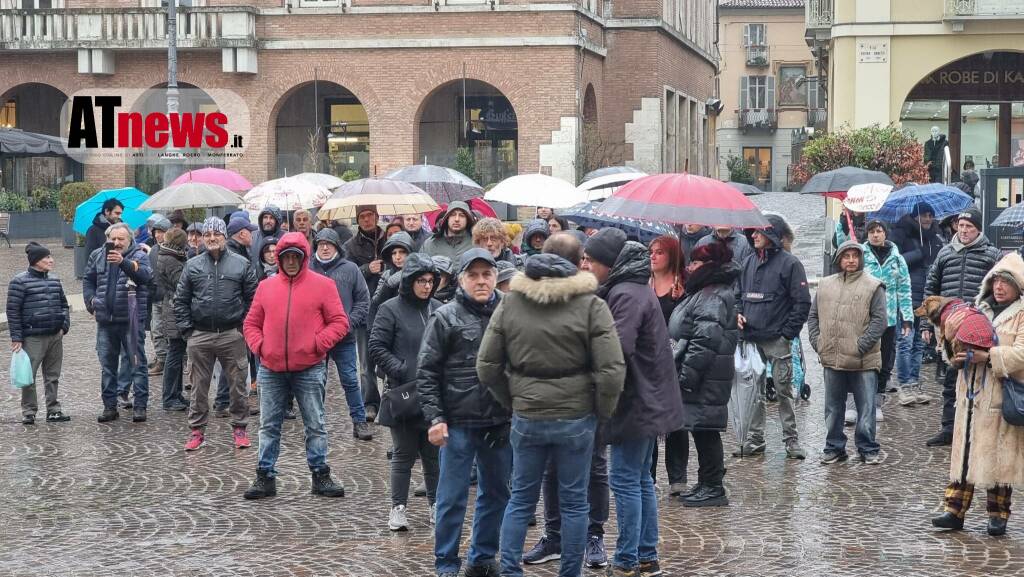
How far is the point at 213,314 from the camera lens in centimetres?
1127

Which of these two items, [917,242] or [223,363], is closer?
[223,363]

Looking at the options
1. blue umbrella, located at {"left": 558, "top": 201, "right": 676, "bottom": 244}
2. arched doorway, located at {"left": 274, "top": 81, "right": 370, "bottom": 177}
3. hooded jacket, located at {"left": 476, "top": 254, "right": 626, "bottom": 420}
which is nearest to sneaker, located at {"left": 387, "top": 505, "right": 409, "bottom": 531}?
hooded jacket, located at {"left": 476, "top": 254, "right": 626, "bottom": 420}

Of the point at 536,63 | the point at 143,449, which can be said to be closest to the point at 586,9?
the point at 536,63

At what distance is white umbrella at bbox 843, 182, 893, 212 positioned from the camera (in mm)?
13547

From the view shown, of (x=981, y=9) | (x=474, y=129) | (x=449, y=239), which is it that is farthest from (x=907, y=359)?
(x=474, y=129)

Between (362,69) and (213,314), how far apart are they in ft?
81.4

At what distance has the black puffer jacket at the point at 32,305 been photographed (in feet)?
40.6

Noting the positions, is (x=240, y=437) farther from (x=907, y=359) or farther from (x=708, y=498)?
(x=907, y=359)

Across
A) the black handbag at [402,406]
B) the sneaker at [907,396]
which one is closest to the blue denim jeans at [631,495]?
the black handbag at [402,406]

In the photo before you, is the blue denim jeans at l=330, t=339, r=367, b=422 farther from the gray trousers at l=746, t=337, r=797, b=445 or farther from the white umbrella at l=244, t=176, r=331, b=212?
the white umbrella at l=244, t=176, r=331, b=212

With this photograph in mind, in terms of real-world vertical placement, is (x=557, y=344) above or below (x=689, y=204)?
below

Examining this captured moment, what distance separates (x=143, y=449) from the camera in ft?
36.9

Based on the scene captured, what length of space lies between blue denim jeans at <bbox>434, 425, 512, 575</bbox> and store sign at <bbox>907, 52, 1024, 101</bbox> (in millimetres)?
27625

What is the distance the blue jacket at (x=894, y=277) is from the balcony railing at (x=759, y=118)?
65659mm
